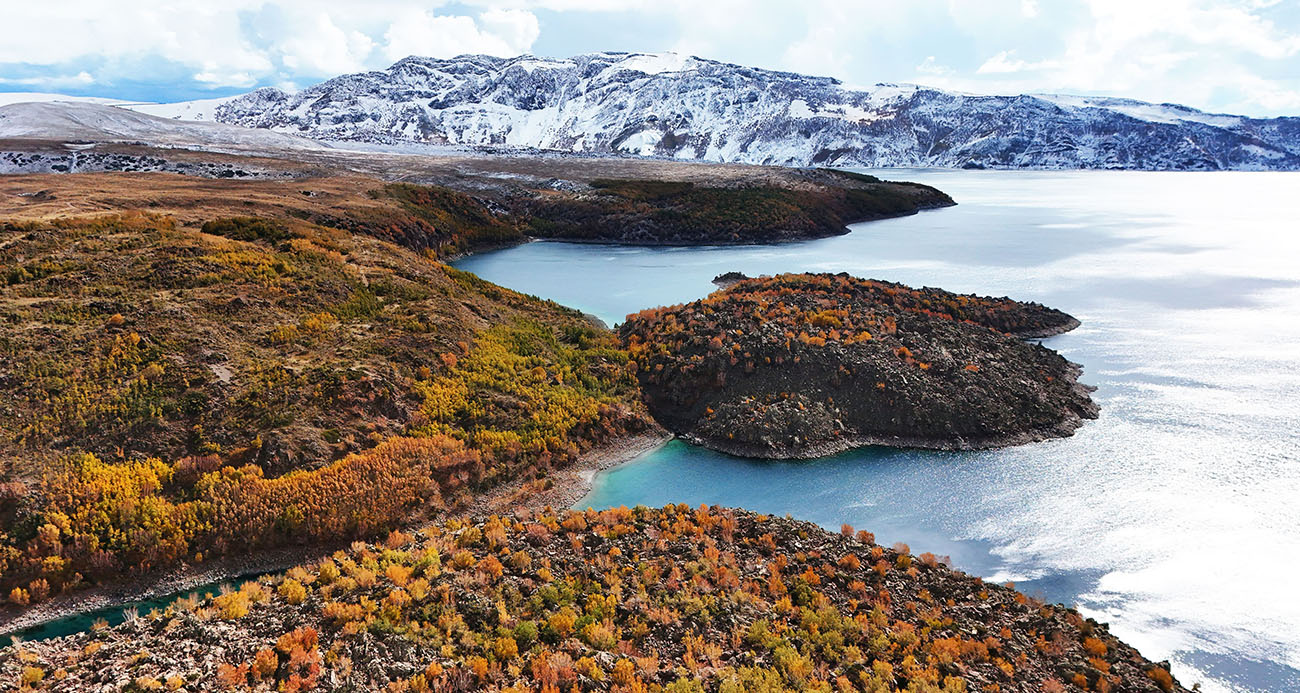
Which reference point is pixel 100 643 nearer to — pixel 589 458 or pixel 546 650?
pixel 546 650

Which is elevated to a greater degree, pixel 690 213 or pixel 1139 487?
pixel 690 213

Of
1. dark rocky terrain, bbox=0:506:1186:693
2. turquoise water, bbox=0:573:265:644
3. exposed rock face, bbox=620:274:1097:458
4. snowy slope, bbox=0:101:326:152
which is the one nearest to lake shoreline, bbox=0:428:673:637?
turquoise water, bbox=0:573:265:644

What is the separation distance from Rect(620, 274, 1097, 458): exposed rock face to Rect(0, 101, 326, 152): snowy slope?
168855mm

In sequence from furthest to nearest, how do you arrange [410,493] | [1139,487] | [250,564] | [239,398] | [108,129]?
1. [108,129]
2. [1139,487]
3. [239,398]
4. [410,493]
5. [250,564]

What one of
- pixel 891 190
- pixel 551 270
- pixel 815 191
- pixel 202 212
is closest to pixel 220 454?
pixel 202 212

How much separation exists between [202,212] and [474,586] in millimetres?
53815

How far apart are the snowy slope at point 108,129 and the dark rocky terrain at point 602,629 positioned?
584ft

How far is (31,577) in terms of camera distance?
20625 mm

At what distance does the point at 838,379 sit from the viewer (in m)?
36.9

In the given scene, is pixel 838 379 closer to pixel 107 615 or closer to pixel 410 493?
pixel 410 493

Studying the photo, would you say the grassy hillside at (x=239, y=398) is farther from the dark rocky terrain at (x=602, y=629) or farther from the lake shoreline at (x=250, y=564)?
the dark rocky terrain at (x=602, y=629)

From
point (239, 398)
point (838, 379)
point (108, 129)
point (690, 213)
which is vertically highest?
point (108, 129)

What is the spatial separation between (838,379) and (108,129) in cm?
22232

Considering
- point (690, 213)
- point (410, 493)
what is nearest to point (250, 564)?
point (410, 493)
